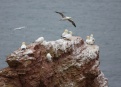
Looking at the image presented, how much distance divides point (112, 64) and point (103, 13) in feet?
14.2

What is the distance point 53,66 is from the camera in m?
16.0

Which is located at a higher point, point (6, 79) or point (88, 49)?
point (88, 49)

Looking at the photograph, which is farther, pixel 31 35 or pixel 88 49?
pixel 31 35

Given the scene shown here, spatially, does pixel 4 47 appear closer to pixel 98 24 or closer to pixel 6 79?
pixel 98 24

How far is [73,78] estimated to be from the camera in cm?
1586

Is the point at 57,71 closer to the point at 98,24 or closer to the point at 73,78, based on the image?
the point at 73,78

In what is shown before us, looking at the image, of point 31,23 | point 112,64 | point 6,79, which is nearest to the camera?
point 6,79

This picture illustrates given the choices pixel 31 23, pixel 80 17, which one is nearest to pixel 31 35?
pixel 31 23

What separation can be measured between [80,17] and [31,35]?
331 cm

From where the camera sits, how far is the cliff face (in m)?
15.5

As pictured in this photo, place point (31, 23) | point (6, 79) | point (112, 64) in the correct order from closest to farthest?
point (6, 79) < point (112, 64) < point (31, 23)

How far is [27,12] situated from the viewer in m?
26.3

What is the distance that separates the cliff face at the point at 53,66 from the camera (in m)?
15.5

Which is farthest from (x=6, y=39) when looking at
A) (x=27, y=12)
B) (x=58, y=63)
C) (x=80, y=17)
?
(x=58, y=63)
